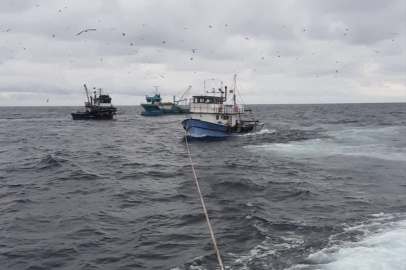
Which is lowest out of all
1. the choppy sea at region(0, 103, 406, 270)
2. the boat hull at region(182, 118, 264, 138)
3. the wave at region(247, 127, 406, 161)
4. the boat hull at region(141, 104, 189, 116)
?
the choppy sea at region(0, 103, 406, 270)

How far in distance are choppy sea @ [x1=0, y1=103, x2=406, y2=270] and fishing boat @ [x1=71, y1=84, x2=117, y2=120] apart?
49.2m

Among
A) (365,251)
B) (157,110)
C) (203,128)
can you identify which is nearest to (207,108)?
(203,128)

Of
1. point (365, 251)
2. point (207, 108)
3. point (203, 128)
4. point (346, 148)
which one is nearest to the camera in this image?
point (365, 251)

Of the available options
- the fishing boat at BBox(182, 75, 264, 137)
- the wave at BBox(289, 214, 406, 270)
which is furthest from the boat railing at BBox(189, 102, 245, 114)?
the wave at BBox(289, 214, 406, 270)

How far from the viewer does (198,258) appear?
9.97 meters

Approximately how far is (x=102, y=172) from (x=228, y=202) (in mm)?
10281

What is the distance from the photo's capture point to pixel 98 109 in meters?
75.2

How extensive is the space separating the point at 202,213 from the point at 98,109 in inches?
2597

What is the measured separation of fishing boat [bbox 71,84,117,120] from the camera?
76.0 meters

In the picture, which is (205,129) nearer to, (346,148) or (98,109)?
(346,148)

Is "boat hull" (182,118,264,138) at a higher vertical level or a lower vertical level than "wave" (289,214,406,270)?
higher

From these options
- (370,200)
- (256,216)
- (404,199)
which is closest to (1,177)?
(256,216)

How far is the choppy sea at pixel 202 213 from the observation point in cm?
1005

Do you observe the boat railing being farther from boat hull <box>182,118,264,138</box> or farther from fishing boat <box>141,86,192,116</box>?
fishing boat <box>141,86,192,116</box>
